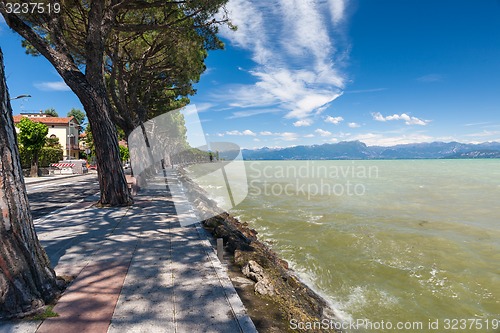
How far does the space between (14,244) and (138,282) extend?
1630mm

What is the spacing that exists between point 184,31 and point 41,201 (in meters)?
9.85

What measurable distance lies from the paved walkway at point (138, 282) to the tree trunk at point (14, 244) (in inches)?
9.4

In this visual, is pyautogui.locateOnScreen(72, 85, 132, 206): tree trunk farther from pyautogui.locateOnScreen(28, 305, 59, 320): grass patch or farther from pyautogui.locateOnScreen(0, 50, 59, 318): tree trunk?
pyautogui.locateOnScreen(28, 305, 59, 320): grass patch

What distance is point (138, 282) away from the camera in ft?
13.9

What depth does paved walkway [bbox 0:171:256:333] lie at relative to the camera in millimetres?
3197

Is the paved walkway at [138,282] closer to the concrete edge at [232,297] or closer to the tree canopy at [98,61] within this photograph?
the concrete edge at [232,297]

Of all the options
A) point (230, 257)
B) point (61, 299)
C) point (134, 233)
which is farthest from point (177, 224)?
point (61, 299)

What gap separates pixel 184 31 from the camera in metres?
12.7

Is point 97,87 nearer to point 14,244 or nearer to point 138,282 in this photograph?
point 14,244

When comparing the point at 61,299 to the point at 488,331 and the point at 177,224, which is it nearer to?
the point at 177,224

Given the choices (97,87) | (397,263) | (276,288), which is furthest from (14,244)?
(397,263)

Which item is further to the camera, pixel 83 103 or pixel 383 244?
pixel 383 244

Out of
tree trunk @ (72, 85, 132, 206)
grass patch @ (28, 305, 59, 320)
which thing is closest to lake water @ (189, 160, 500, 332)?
grass patch @ (28, 305, 59, 320)

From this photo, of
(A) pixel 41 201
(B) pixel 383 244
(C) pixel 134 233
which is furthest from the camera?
(A) pixel 41 201
